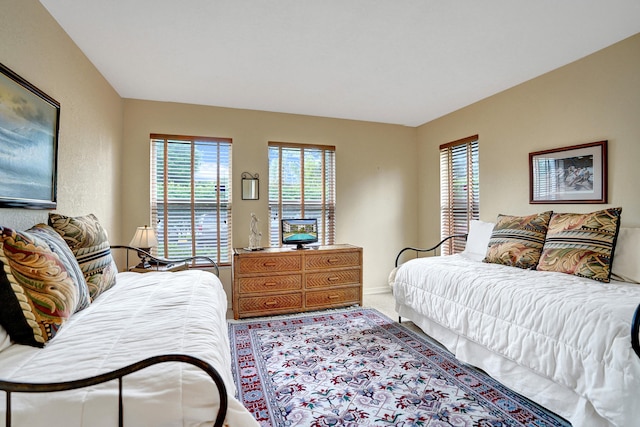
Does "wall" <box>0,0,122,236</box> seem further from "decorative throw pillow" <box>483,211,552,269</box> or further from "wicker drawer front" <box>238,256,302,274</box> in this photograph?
"decorative throw pillow" <box>483,211,552,269</box>

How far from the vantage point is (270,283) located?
3.68 meters

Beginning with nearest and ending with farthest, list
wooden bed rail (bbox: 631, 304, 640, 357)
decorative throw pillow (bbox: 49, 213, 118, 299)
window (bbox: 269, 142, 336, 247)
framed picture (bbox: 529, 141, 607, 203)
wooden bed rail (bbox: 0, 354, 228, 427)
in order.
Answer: wooden bed rail (bbox: 0, 354, 228, 427) → wooden bed rail (bbox: 631, 304, 640, 357) → decorative throw pillow (bbox: 49, 213, 118, 299) → framed picture (bbox: 529, 141, 607, 203) → window (bbox: 269, 142, 336, 247)

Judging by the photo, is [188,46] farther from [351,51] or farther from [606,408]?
[606,408]

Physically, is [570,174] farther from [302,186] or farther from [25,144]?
[25,144]

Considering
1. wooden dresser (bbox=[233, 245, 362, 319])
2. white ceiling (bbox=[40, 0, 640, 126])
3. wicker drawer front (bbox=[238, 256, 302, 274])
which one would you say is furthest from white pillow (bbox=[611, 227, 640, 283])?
wicker drawer front (bbox=[238, 256, 302, 274])

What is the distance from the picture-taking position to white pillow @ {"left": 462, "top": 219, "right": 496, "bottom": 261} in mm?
3400

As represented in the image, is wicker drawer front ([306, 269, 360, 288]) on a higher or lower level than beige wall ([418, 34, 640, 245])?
lower

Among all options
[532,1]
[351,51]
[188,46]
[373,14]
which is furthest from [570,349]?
[188,46]

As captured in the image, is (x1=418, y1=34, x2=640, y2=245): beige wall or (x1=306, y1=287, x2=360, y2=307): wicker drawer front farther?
(x1=306, y1=287, x2=360, y2=307): wicker drawer front

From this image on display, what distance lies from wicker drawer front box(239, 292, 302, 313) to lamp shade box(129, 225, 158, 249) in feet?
3.68

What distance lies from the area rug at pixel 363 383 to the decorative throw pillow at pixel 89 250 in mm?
1132

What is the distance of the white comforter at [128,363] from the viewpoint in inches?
36.6

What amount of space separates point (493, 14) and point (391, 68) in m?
0.96

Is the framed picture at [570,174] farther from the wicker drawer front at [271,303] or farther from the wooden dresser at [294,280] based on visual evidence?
the wicker drawer front at [271,303]
